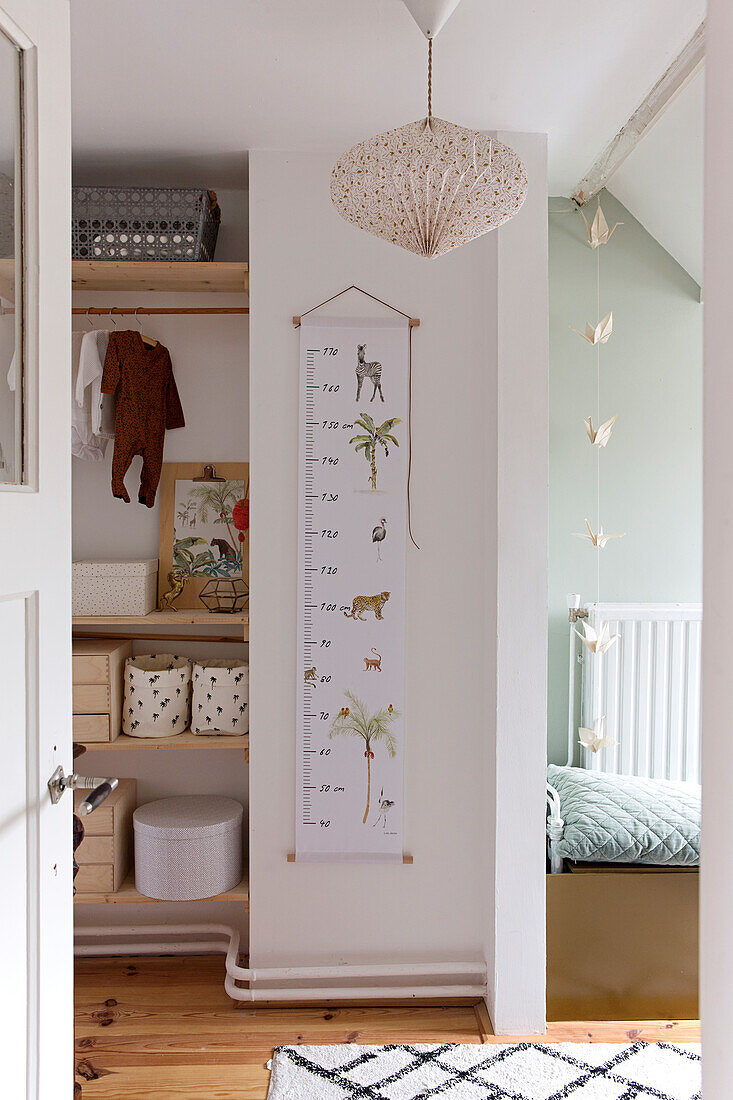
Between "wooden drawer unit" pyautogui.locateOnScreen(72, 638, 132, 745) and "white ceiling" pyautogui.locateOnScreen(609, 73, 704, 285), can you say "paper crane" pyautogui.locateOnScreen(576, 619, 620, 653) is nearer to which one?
"white ceiling" pyautogui.locateOnScreen(609, 73, 704, 285)

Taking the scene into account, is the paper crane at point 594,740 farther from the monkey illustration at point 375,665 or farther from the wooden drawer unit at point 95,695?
the wooden drawer unit at point 95,695

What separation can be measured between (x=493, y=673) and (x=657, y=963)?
1.03 m

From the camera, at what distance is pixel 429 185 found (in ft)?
5.54

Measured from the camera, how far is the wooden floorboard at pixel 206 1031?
209cm

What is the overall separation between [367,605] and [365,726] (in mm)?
351

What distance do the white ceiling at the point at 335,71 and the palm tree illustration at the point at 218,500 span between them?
961 millimetres

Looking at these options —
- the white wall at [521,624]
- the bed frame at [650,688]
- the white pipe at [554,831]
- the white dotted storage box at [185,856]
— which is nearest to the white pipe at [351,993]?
the white wall at [521,624]

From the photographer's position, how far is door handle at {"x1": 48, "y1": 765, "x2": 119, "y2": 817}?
1.05 m

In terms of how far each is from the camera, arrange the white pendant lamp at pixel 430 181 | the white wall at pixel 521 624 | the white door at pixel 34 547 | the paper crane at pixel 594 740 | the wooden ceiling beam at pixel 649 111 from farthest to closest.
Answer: the paper crane at pixel 594 740, the white wall at pixel 521 624, the wooden ceiling beam at pixel 649 111, the white pendant lamp at pixel 430 181, the white door at pixel 34 547

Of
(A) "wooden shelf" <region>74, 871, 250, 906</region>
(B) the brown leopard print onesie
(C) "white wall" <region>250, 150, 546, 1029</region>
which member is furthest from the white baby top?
(A) "wooden shelf" <region>74, 871, 250, 906</region>

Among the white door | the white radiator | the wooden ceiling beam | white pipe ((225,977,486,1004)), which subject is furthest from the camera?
the white radiator

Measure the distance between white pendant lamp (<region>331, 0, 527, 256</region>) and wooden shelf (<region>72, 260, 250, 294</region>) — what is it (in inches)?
25.6

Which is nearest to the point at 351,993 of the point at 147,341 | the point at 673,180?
the point at 147,341

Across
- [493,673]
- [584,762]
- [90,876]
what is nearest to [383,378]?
[493,673]
